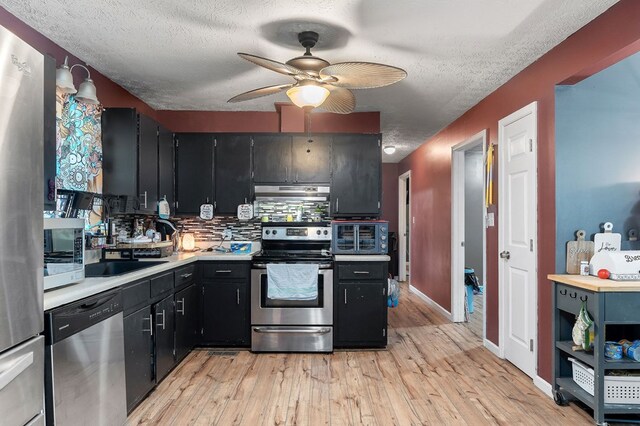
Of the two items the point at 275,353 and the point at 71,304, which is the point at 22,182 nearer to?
the point at 71,304

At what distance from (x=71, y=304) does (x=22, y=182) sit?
714 mm

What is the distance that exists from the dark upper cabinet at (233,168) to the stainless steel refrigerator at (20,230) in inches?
104

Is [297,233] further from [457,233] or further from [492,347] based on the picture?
[492,347]

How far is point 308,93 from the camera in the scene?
2.60m

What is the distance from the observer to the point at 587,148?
8.98 feet

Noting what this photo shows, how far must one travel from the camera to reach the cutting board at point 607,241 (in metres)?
2.64

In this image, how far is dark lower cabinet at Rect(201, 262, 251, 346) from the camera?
3.76 metres

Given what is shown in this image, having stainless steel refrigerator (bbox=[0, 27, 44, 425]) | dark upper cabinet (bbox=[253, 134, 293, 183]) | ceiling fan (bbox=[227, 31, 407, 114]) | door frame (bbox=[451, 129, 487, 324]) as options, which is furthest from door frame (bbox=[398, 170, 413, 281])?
stainless steel refrigerator (bbox=[0, 27, 44, 425])

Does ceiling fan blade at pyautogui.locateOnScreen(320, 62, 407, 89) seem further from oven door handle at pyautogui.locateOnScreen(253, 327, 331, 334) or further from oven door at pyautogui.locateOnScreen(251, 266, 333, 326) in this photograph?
oven door handle at pyautogui.locateOnScreen(253, 327, 331, 334)

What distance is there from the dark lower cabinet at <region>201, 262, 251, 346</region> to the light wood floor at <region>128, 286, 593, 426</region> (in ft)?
0.46

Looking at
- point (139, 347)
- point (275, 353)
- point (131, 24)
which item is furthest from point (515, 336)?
point (131, 24)

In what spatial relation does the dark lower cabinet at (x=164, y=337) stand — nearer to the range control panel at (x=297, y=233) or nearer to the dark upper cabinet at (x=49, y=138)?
the dark upper cabinet at (x=49, y=138)

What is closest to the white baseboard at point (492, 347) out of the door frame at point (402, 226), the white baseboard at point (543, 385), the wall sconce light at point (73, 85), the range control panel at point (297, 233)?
the white baseboard at point (543, 385)

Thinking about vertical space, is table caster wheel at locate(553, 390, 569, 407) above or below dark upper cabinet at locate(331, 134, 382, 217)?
below
